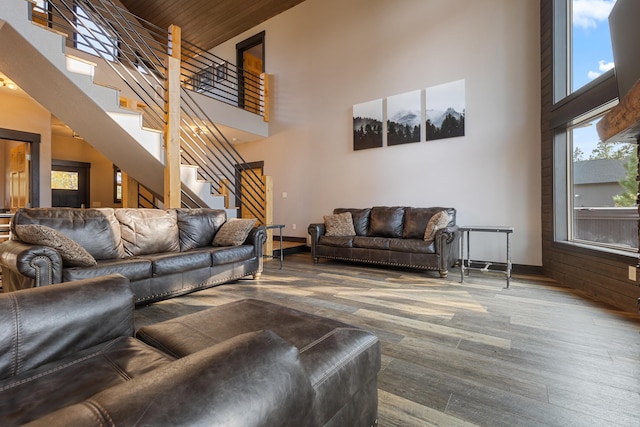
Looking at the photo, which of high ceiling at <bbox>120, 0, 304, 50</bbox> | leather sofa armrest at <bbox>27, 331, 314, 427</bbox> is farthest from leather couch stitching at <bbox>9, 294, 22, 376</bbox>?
high ceiling at <bbox>120, 0, 304, 50</bbox>

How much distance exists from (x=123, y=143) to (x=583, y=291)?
5.70 metres

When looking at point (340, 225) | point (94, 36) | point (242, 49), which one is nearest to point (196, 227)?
point (340, 225)

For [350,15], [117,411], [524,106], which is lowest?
[117,411]

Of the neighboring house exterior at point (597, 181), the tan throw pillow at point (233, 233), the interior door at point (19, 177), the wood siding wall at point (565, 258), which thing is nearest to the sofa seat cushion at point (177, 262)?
the tan throw pillow at point (233, 233)

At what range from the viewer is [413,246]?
160 inches

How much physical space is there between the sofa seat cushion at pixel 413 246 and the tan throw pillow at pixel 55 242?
134 inches

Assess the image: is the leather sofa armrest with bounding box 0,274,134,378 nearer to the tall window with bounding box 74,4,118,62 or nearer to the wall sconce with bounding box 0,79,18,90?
the tall window with bounding box 74,4,118,62

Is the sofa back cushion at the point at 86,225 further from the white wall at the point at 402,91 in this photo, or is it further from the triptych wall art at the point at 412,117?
the triptych wall art at the point at 412,117

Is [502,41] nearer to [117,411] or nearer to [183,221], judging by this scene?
[183,221]

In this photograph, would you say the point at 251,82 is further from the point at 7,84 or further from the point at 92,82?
the point at 92,82

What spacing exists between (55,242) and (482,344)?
314 cm

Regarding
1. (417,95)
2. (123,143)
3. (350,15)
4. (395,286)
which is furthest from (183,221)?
(350,15)

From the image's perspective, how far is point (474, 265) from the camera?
4410 mm

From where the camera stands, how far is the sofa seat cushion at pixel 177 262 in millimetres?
2875
